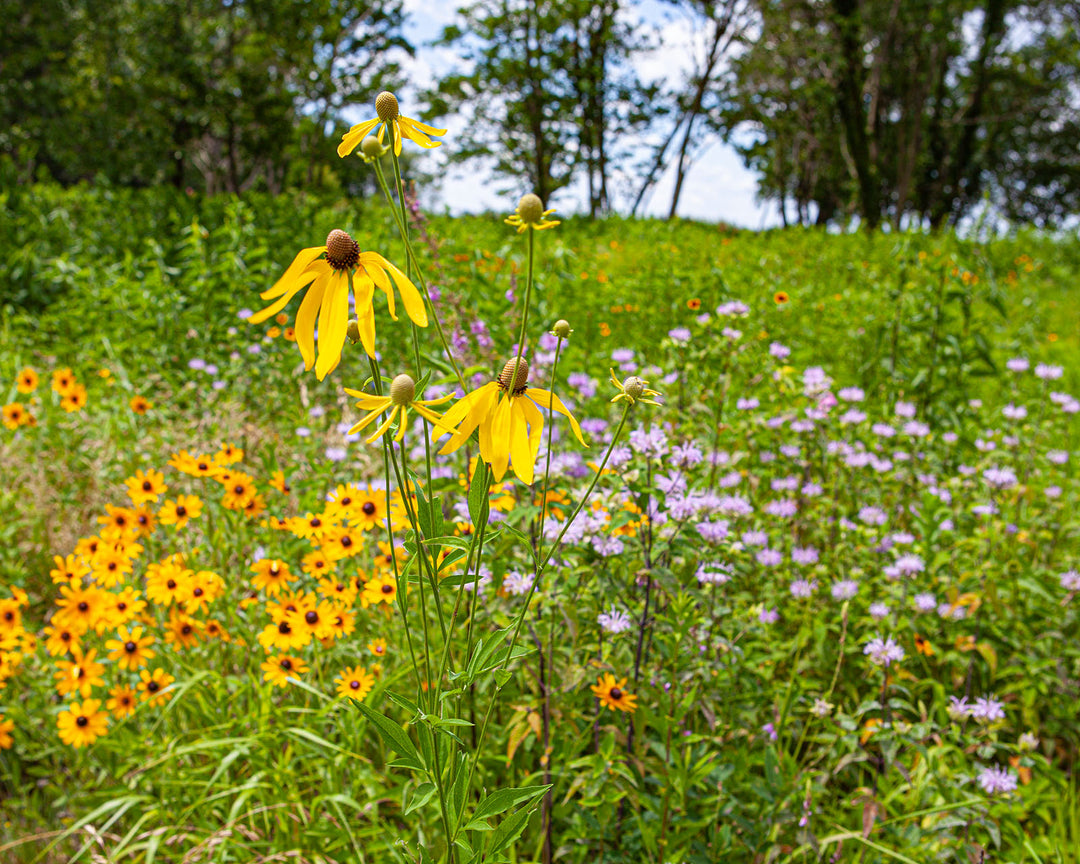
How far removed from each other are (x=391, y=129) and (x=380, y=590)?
1.07m

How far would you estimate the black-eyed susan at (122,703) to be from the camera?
173 cm

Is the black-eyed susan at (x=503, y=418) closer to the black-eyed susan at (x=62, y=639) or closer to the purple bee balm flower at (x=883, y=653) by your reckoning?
the purple bee balm flower at (x=883, y=653)

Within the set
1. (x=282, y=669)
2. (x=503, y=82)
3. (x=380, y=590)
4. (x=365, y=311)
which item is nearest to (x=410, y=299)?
(x=365, y=311)

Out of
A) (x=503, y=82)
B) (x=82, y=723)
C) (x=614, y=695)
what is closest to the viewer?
(x=614, y=695)

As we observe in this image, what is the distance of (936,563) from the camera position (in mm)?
1905

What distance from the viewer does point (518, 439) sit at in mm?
766

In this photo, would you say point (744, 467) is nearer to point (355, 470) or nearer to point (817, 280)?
point (355, 470)

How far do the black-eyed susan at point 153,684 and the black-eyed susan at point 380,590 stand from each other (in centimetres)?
59

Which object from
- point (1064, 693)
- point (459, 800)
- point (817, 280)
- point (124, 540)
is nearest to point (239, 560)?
point (124, 540)

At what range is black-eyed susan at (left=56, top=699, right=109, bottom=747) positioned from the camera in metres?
1.69

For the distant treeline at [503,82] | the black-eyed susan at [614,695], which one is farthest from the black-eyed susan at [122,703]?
the distant treeline at [503,82]

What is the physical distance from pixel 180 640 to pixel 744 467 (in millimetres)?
1801

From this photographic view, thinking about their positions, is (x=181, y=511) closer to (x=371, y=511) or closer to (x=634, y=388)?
(x=371, y=511)

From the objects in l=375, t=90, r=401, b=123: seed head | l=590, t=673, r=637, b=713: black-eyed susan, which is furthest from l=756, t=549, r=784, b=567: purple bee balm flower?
l=375, t=90, r=401, b=123: seed head
